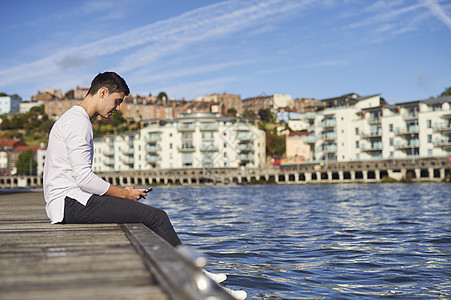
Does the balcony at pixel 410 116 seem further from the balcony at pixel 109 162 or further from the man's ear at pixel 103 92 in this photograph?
the man's ear at pixel 103 92

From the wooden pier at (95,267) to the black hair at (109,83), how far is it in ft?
4.56

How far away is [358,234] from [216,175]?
76.4m

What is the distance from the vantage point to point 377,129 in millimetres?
79312

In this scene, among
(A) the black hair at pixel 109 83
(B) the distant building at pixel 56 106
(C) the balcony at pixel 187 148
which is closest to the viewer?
(A) the black hair at pixel 109 83

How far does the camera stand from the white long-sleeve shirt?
4.98 meters

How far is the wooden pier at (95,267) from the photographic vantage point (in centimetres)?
253

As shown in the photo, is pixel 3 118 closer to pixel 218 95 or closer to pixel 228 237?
pixel 218 95

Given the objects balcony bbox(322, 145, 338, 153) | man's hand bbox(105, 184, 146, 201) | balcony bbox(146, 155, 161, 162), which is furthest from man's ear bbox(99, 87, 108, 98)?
balcony bbox(146, 155, 161, 162)

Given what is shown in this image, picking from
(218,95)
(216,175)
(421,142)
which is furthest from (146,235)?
(218,95)

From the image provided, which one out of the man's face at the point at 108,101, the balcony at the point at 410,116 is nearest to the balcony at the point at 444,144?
the balcony at the point at 410,116

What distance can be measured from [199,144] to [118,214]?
299ft

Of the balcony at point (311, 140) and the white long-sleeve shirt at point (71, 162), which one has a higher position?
the balcony at point (311, 140)

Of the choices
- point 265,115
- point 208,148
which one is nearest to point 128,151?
point 208,148

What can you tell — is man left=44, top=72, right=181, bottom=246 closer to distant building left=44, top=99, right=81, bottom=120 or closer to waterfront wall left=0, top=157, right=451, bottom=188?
waterfront wall left=0, top=157, right=451, bottom=188
